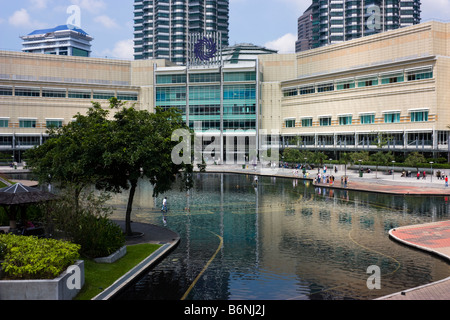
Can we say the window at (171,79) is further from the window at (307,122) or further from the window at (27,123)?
the window at (27,123)

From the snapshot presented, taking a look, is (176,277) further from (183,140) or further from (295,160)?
(295,160)

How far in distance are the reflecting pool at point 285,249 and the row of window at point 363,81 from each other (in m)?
47.1

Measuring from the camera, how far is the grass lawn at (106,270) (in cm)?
1877

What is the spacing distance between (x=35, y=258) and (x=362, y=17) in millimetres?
168044

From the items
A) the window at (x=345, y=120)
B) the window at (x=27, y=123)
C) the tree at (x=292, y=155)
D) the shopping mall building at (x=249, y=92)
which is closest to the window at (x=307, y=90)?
the shopping mall building at (x=249, y=92)

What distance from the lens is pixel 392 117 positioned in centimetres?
9275

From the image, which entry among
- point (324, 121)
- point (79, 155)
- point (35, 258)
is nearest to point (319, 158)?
point (324, 121)

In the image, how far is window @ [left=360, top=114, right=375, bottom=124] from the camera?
318ft

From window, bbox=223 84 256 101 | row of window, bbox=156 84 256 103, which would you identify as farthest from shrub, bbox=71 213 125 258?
row of window, bbox=156 84 256 103

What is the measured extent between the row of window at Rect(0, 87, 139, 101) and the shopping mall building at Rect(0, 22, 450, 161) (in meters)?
0.26

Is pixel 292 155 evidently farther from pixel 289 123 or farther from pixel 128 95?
pixel 128 95

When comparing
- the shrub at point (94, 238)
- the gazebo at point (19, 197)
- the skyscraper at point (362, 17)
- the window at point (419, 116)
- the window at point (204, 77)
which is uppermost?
the skyscraper at point (362, 17)

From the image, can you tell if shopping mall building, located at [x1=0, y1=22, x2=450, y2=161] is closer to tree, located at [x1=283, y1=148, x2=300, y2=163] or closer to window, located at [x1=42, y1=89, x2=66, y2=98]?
window, located at [x1=42, y1=89, x2=66, y2=98]
